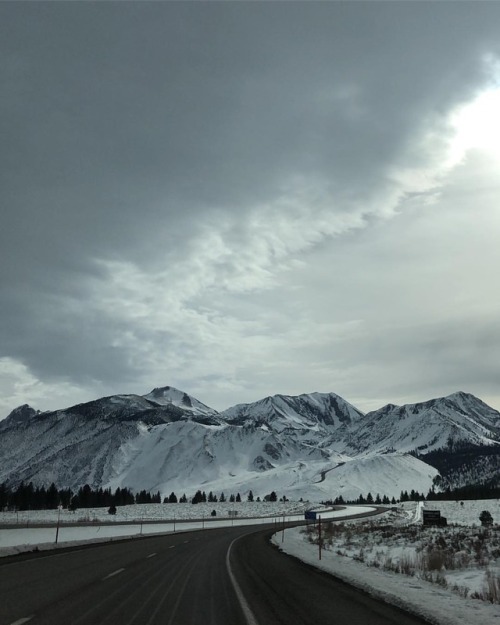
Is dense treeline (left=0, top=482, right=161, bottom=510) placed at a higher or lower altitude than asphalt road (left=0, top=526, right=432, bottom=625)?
lower

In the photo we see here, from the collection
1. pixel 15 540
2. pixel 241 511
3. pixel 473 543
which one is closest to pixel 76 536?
pixel 15 540

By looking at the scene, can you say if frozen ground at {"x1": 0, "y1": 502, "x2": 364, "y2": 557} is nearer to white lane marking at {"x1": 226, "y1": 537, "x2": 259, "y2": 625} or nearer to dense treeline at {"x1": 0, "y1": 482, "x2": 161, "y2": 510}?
white lane marking at {"x1": 226, "y1": 537, "x2": 259, "y2": 625}

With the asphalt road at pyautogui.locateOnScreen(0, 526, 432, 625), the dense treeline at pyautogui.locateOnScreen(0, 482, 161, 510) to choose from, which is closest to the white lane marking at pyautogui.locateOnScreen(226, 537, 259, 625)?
the asphalt road at pyautogui.locateOnScreen(0, 526, 432, 625)

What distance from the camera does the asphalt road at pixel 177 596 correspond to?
28.3 feet

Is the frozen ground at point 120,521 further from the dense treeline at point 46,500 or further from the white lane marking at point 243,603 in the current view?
the dense treeline at point 46,500

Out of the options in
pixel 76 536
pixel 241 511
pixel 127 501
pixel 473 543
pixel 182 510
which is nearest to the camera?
pixel 473 543

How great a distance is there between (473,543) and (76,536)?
81.8ft

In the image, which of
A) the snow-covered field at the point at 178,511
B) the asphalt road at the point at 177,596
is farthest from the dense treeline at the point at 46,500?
the asphalt road at the point at 177,596

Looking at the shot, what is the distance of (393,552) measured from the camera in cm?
2459

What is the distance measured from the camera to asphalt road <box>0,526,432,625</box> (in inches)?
339

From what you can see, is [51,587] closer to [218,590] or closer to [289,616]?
[218,590]

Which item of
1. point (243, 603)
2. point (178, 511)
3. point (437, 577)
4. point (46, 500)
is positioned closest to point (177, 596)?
point (243, 603)

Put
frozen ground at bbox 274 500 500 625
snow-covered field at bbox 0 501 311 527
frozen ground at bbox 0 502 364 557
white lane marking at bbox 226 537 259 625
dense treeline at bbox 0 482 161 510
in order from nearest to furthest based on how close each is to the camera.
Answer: white lane marking at bbox 226 537 259 625, frozen ground at bbox 274 500 500 625, frozen ground at bbox 0 502 364 557, snow-covered field at bbox 0 501 311 527, dense treeline at bbox 0 482 161 510

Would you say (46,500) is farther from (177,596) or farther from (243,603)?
(243,603)
